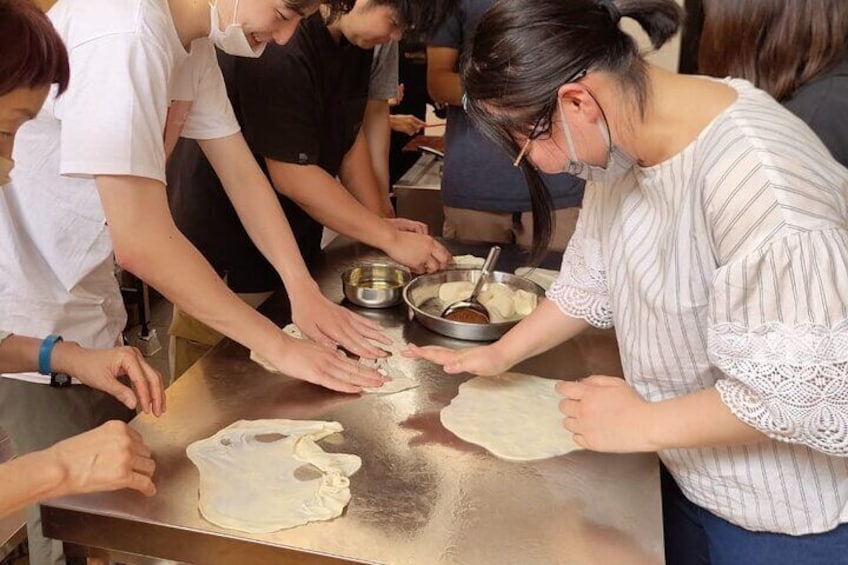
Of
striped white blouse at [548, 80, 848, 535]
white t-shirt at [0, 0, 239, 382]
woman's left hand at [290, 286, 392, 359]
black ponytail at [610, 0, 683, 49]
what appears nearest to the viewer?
striped white blouse at [548, 80, 848, 535]

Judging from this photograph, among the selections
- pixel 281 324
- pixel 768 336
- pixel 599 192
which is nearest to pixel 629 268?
pixel 599 192

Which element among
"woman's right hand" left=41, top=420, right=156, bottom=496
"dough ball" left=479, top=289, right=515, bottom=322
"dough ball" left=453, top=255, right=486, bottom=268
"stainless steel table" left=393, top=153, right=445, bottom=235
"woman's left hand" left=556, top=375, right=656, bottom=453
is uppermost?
"woman's right hand" left=41, top=420, right=156, bottom=496

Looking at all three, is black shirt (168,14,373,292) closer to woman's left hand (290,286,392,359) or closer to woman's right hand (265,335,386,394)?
woman's left hand (290,286,392,359)

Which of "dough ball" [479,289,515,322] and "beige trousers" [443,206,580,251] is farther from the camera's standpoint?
"beige trousers" [443,206,580,251]

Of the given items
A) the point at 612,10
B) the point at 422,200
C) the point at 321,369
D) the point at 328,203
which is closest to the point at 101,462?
the point at 321,369

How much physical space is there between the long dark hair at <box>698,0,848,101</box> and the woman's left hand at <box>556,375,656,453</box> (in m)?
0.72

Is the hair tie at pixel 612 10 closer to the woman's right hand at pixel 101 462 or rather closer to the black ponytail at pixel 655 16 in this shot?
the black ponytail at pixel 655 16

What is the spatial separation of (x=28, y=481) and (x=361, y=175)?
4.97 feet

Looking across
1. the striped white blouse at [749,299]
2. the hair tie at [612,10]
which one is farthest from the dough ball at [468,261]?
the hair tie at [612,10]

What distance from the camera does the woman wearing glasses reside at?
2.92 ft

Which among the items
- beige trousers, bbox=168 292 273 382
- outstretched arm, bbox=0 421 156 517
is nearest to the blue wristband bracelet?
outstretched arm, bbox=0 421 156 517

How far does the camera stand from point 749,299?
91 cm

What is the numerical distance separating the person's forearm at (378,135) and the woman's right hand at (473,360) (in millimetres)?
1115

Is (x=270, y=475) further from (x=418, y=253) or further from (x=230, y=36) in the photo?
(x=418, y=253)
